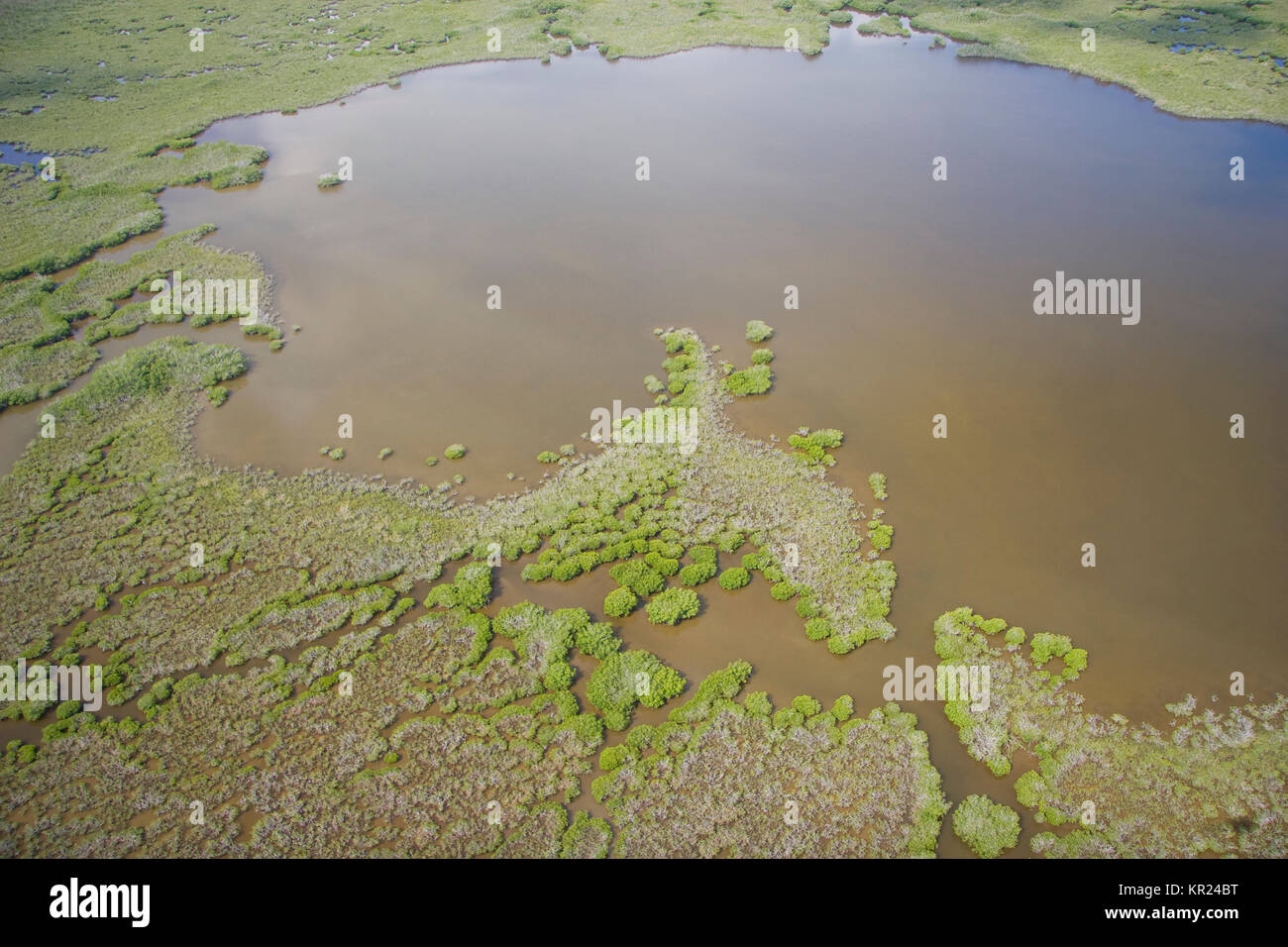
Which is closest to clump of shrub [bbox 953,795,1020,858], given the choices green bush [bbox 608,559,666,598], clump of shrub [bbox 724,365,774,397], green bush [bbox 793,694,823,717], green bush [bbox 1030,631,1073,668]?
green bush [bbox 793,694,823,717]

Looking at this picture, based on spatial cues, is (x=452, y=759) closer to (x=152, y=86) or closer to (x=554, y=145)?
(x=554, y=145)

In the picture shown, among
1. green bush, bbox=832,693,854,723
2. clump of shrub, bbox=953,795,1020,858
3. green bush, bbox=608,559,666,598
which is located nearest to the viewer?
clump of shrub, bbox=953,795,1020,858

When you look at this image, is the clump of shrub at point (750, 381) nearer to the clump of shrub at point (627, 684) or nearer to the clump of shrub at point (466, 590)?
the clump of shrub at point (466, 590)

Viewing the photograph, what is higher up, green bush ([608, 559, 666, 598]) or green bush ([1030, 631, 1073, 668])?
green bush ([1030, 631, 1073, 668])

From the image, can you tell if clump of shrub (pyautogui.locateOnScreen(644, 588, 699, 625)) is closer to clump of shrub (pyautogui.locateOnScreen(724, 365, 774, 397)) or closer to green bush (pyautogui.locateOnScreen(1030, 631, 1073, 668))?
green bush (pyautogui.locateOnScreen(1030, 631, 1073, 668))

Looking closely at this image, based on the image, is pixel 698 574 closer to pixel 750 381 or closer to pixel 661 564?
pixel 661 564
